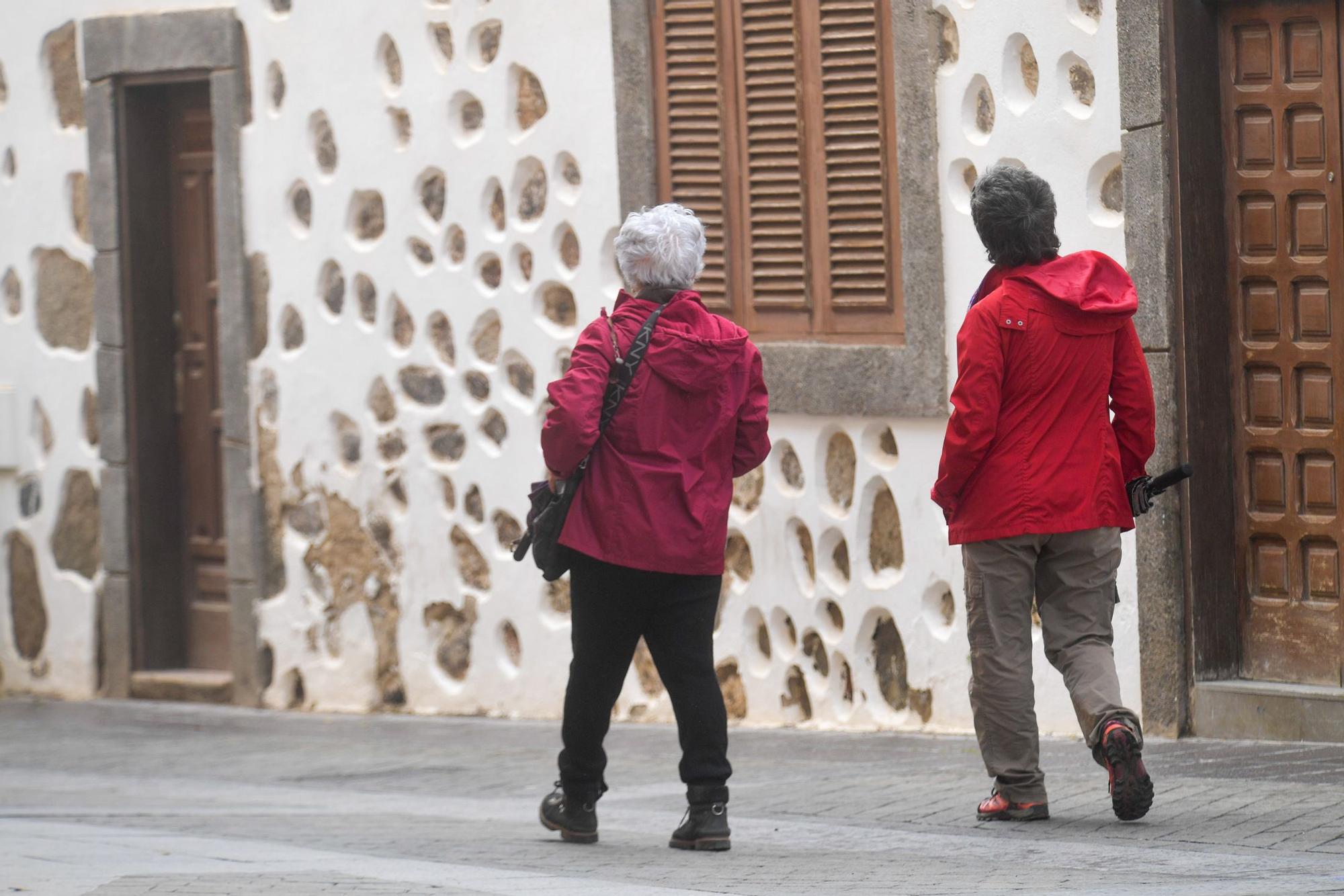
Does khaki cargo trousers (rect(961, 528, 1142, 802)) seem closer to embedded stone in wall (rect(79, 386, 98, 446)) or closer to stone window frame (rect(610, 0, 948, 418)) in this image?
stone window frame (rect(610, 0, 948, 418))

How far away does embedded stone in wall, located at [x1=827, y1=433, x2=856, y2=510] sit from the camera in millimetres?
8422

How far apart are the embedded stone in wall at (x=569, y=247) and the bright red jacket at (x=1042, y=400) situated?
340 cm

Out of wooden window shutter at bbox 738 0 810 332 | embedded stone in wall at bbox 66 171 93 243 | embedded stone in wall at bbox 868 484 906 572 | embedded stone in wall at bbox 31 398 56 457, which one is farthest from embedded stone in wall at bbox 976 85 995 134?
embedded stone in wall at bbox 31 398 56 457

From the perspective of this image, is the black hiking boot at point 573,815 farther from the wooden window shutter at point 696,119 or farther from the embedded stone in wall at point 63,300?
the embedded stone in wall at point 63,300

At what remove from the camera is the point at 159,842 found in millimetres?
6449

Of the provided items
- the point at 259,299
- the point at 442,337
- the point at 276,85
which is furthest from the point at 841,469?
the point at 276,85

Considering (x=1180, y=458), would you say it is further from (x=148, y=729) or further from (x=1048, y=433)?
(x=148, y=729)

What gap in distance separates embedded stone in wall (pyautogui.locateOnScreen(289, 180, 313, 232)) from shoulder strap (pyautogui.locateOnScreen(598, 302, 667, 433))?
4.47m

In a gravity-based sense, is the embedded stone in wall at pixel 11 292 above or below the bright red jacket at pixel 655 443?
above

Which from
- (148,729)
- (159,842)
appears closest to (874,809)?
(159,842)

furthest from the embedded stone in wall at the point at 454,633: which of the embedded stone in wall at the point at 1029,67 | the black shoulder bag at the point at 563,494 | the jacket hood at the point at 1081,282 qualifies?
the jacket hood at the point at 1081,282

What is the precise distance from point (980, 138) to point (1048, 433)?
229 centimetres

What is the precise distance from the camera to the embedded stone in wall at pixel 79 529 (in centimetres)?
1100

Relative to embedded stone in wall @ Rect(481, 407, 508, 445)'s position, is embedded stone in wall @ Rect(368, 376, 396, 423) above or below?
above
